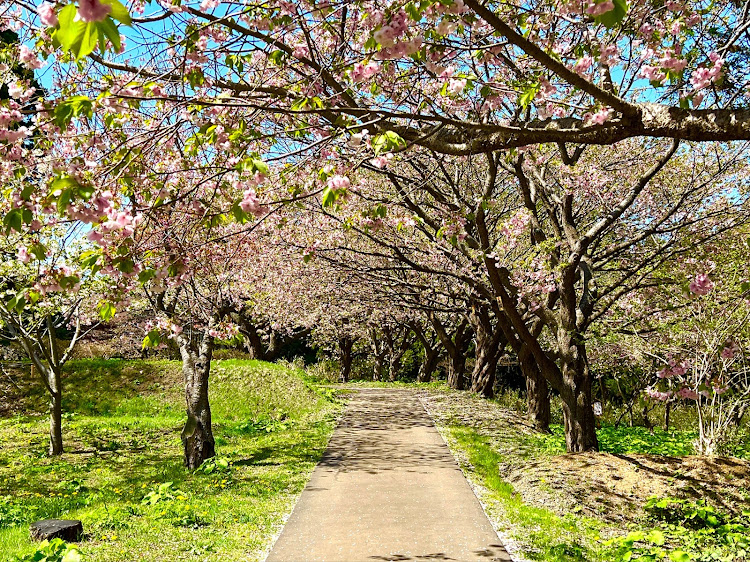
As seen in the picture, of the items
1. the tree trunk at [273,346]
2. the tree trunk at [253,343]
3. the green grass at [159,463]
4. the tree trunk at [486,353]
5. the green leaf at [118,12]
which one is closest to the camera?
the green leaf at [118,12]

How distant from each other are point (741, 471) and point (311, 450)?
6.83m

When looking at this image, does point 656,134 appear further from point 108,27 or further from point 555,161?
point 555,161

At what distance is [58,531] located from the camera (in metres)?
5.82

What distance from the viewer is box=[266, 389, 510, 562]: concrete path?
5.68m

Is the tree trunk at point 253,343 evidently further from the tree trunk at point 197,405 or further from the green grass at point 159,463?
the tree trunk at point 197,405

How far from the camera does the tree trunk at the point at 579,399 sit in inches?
387

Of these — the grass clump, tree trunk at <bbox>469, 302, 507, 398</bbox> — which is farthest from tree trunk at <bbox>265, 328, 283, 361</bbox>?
the grass clump

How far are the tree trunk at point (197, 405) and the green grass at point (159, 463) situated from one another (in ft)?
1.52

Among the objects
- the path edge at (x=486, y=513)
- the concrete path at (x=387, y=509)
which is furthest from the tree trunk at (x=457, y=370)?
the concrete path at (x=387, y=509)

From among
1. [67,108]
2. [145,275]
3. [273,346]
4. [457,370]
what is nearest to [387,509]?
[145,275]

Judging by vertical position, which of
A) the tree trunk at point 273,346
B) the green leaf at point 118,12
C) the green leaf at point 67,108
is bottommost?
the tree trunk at point 273,346

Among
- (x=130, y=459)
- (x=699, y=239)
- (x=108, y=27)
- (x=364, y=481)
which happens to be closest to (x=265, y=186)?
(x=108, y=27)

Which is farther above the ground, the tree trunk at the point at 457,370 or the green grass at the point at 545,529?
the tree trunk at the point at 457,370

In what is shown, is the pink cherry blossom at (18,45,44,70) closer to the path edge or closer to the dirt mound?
the path edge
